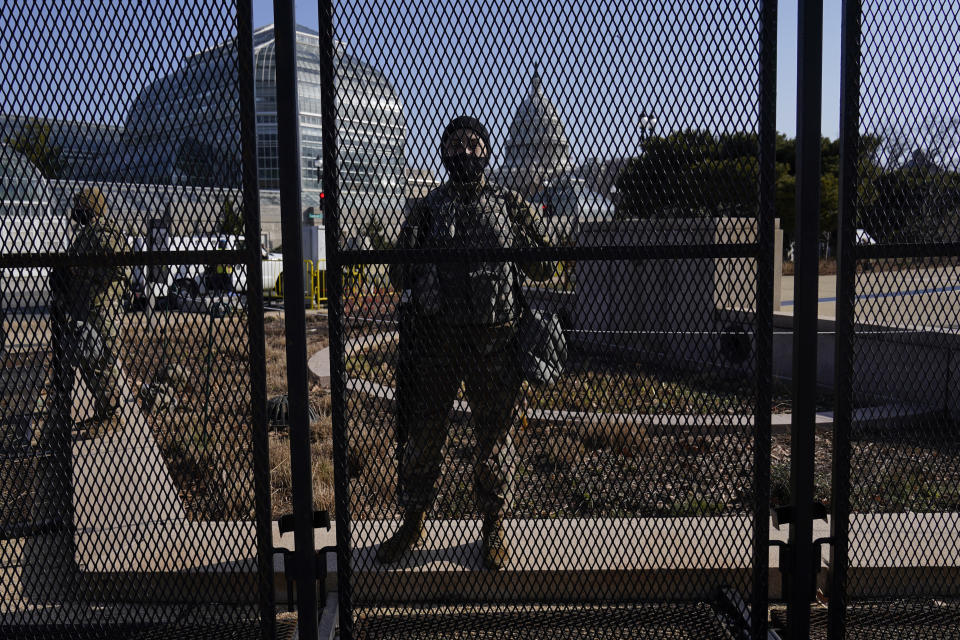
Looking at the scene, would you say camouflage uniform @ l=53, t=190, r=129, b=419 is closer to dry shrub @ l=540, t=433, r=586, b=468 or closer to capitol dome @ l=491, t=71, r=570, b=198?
capitol dome @ l=491, t=71, r=570, b=198

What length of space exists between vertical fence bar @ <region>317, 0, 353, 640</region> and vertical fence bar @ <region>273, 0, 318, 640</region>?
0.29 ft

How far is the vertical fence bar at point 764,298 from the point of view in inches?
107

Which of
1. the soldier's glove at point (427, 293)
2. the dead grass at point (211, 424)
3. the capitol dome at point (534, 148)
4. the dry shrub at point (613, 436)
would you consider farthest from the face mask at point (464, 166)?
the dry shrub at point (613, 436)

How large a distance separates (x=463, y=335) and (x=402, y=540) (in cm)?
87

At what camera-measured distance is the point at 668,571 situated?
11.1 ft

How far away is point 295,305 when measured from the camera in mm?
2725

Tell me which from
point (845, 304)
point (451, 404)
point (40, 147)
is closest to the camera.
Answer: point (40, 147)

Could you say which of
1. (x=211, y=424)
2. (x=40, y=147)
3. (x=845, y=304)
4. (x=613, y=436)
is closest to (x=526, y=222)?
(x=845, y=304)

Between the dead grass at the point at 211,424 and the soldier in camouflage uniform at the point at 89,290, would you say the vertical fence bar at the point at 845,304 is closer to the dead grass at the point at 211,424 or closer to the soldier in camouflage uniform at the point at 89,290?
the dead grass at the point at 211,424

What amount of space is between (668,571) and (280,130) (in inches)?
87.7

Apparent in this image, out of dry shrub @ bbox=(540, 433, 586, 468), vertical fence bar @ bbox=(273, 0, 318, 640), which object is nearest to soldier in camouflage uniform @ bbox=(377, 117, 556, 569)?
dry shrub @ bbox=(540, 433, 586, 468)

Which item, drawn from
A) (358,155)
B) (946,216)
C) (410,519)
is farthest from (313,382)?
(946,216)

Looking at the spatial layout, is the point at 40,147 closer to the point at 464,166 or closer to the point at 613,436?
the point at 464,166

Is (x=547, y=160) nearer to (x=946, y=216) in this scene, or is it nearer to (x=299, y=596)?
(x=946, y=216)
